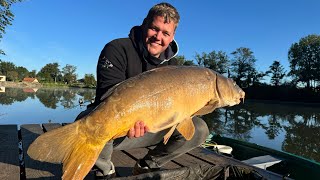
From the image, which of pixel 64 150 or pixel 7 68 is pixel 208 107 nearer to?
pixel 64 150

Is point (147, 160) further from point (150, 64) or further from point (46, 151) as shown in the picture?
point (46, 151)

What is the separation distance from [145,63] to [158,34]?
1.23ft

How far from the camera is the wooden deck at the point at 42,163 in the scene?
309 centimetres

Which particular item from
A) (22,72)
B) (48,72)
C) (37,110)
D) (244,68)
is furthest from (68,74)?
(37,110)

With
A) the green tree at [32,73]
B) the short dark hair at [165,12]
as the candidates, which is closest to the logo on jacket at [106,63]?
the short dark hair at [165,12]

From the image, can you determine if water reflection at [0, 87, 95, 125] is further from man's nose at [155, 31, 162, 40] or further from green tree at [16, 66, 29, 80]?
green tree at [16, 66, 29, 80]

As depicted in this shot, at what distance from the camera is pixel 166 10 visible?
3.09 m

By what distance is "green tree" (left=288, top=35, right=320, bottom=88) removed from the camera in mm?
55094

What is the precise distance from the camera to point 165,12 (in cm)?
308

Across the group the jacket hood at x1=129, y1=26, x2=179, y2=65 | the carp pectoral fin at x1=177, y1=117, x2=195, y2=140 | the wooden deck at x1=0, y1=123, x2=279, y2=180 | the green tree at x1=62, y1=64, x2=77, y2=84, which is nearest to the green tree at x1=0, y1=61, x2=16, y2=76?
the green tree at x1=62, y1=64, x2=77, y2=84

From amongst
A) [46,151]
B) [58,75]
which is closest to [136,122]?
[46,151]

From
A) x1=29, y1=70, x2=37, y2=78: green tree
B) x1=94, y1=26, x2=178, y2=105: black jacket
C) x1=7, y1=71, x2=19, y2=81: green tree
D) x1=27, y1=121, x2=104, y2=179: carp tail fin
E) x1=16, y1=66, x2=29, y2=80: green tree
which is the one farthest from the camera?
x1=29, y1=70, x2=37, y2=78: green tree

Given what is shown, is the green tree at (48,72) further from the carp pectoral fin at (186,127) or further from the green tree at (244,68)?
the carp pectoral fin at (186,127)

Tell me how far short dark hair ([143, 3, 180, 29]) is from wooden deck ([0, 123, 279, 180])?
4.62 feet
